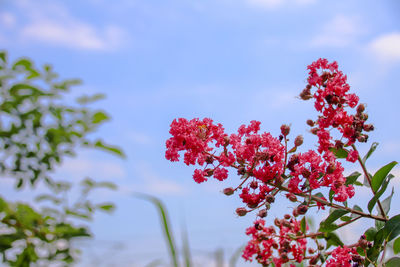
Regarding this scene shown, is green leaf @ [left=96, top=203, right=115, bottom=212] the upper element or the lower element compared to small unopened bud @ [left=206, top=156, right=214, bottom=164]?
upper

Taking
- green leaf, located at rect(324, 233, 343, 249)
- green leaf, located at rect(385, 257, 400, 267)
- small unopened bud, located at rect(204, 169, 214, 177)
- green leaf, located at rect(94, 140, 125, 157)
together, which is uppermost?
green leaf, located at rect(94, 140, 125, 157)

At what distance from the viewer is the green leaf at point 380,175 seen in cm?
129

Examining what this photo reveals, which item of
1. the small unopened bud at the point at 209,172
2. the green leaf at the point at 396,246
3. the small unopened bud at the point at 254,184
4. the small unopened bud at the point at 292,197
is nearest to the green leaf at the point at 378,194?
the green leaf at the point at 396,246

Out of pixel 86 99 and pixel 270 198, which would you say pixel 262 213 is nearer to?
pixel 270 198

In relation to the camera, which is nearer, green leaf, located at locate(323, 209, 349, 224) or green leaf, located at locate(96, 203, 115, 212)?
green leaf, located at locate(323, 209, 349, 224)

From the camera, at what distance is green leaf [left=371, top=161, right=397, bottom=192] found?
4.24ft

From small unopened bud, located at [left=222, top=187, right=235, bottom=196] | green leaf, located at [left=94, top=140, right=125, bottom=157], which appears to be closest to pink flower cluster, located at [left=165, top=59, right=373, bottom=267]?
small unopened bud, located at [left=222, top=187, right=235, bottom=196]


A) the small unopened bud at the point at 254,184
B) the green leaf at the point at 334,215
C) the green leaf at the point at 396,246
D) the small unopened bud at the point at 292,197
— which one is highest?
the small unopened bud at the point at 254,184

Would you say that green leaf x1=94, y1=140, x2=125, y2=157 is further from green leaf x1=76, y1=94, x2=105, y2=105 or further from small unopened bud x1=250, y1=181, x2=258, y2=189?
small unopened bud x1=250, y1=181, x2=258, y2=189

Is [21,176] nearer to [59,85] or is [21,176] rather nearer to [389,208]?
[59,85]

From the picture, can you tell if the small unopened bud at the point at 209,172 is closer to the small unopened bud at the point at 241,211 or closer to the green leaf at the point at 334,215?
the small unopened bud at the point at 241,211

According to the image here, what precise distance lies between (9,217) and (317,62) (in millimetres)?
1683

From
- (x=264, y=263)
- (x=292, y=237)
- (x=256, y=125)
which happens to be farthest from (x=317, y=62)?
(x=264, y=263)

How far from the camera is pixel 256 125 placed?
1.35 metres
